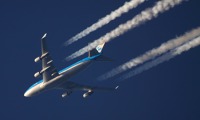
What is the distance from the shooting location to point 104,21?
58750 mm

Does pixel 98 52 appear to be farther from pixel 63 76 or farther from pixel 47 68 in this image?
pixel 47 68

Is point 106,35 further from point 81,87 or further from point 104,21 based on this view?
point 81,87

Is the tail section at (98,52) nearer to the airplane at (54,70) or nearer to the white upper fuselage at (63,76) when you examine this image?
the airplane at (54,70)

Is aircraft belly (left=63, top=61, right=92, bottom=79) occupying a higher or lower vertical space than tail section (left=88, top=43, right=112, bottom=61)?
lower

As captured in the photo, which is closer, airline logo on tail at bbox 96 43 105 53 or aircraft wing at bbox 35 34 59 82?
aircraft wing at bbox 35 34 59 82

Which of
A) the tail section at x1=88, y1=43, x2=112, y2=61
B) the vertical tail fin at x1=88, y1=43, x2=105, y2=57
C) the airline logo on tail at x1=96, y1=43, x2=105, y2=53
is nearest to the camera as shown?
the tail section at x1=88, y1=43, x2=112, y2=61

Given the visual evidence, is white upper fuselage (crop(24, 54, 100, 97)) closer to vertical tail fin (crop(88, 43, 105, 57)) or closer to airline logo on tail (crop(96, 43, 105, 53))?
vertical tail fin (crop(88, 43, 105, 57))

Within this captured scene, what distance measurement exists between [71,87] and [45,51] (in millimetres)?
12045

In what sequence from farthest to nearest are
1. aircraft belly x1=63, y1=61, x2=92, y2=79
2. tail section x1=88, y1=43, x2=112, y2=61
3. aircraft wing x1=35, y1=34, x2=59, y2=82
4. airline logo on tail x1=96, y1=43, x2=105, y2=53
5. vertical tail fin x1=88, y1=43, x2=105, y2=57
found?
airline logo on tail x1=96, y1=43, x2=105, y2=53, vertical tail fin x1=88, y1=43, x2=105, y2=57, aircraft belly x1=63, y1=61, x2=92, y2=79, tail section x1=88, y1=43, x2=112, y2=61, aircraft wing x1=35, y1=34, x2=59, y2=82

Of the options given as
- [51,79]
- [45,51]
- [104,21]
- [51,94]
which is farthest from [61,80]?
[51,94]

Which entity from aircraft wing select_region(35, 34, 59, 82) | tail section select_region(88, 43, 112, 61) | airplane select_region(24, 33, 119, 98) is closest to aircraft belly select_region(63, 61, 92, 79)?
airplane select_region(24, 33, 119, 98)

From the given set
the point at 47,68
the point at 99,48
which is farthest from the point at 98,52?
the point at 47,68

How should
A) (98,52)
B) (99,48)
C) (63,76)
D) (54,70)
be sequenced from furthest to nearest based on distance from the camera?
(54,70)
(63,76)
(99,48)
(98,52)

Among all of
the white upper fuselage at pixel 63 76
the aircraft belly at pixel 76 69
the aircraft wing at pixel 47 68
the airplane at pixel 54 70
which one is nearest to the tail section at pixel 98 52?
the airplane at pixel 54 70
